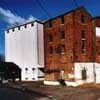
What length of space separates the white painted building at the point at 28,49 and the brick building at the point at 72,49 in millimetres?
6242

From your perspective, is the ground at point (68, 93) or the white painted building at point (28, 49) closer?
the ground at point (68, 93)

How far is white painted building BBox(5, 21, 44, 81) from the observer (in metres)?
45.8

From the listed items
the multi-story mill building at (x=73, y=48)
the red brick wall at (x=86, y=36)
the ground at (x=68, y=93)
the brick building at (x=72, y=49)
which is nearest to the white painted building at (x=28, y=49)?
the multi-story mill building at (x=73, y=48)

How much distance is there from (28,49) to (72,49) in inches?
551

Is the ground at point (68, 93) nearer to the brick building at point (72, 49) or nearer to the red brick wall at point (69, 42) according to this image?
the brick building at point (72, 49)

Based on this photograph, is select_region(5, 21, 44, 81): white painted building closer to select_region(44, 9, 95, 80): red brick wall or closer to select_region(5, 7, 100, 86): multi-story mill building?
select_region(5, 7, 100, 86): multi-story mill building

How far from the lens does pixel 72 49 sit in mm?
36688

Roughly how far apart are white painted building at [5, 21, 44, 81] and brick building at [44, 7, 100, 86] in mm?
6242

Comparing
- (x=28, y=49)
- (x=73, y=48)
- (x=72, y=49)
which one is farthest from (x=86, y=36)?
Result: (x=28, y=49)

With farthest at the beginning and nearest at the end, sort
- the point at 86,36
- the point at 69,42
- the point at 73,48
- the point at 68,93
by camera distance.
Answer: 1. the point at 86,36
2. the point at 69,42
3. the point at 73,48
4. the point at 68,93

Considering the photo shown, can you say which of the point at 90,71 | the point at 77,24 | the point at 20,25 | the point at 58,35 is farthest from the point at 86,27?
the point at 20,25

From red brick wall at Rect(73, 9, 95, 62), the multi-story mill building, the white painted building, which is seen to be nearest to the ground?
the multi-story mill building

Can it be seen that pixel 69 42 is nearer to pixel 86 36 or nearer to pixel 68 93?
pixel 86 36

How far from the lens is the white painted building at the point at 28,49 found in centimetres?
4581
